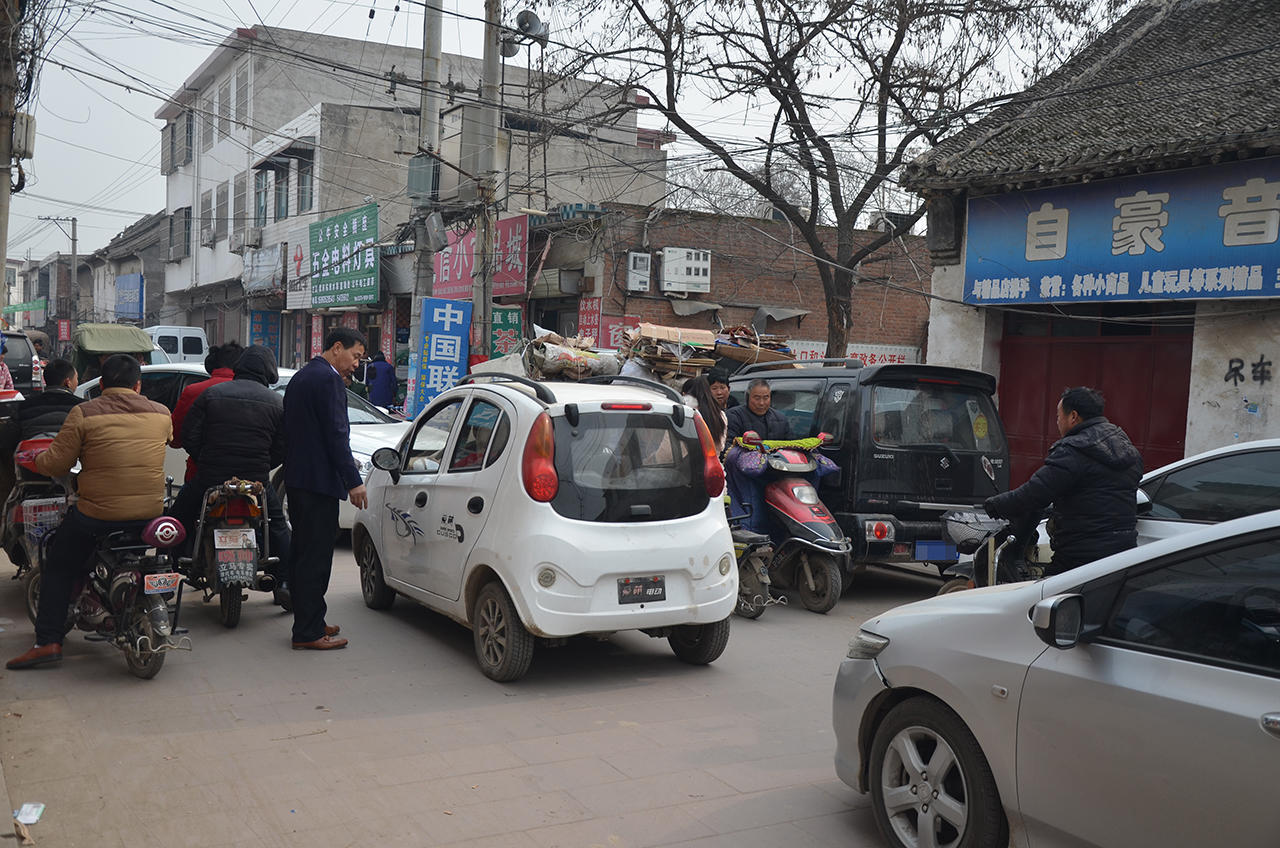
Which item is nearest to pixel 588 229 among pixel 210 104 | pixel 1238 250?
pixel 1238 250

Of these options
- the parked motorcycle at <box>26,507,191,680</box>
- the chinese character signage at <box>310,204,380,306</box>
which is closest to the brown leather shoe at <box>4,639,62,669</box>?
the parked motorcycle at <box>26,507,191,680</box>

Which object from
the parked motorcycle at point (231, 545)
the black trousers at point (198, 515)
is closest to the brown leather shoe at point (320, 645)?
the parked motorcycle at point (231, 545)

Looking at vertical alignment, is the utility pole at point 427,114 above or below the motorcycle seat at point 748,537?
above

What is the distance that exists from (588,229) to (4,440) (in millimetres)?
13132

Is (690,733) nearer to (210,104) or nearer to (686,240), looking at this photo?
(686,240)

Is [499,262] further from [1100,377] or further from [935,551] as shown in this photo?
[935,551]

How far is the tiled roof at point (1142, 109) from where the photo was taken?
36.2ft

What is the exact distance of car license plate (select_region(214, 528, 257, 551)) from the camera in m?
6.70

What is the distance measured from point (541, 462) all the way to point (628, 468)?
541 millimetres

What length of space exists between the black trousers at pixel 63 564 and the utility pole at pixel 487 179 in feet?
34.3

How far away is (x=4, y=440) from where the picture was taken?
7.33 meters

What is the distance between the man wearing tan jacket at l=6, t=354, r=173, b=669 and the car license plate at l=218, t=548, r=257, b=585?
0.65 meters

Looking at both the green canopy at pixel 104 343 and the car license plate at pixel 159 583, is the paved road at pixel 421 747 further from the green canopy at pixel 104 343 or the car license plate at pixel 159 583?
the green canopy at pixel 104 343

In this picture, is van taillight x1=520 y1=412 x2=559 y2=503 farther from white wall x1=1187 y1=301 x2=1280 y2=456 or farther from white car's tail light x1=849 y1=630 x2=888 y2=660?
white wall x1=1187 y1=301 x2=1280 y2=456
